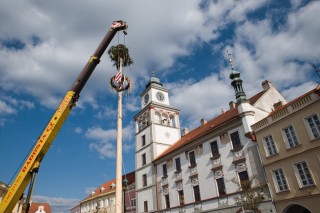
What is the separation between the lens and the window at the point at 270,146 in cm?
2145

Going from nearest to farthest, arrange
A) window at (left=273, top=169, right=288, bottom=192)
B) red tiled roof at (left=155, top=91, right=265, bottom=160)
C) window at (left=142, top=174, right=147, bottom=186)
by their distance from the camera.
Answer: window at (left=273, top=169, right=288, bottom=192)
red tiled roof at (left=155, top=91, right=265, bottom=160)
window at (left=142, top=174, right=147, bottom=186)

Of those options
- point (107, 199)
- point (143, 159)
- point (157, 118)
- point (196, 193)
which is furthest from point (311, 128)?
point (107, 199)

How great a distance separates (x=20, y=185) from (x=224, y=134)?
21.0 meters

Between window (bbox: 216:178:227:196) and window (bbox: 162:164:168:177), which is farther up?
window (bbox: 162:164:168:177)

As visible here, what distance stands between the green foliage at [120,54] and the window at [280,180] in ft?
51.4

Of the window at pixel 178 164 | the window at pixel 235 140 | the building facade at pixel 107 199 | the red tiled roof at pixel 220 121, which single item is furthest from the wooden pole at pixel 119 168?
the building facade at pixel 107 199

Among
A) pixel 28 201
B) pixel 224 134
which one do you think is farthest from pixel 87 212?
pixel 28 201

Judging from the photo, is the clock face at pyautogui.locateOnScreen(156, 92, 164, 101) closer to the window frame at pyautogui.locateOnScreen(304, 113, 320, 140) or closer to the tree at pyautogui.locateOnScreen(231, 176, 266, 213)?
the tree at pyautogui.locateOnScreen(231, 176, 266, 213)

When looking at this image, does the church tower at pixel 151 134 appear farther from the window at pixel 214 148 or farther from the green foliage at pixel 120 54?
the green foliage at pixel 120 54

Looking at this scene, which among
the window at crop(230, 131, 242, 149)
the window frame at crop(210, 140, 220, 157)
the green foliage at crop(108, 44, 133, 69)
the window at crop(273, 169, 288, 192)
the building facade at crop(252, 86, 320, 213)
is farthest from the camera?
the window frame at crop(210, 140, 220, 157)

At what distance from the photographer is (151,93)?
44469 millimetres

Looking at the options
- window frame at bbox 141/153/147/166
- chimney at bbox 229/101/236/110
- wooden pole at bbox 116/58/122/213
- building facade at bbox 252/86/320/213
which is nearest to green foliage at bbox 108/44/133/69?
wooden pole at bbox 116/58/122/213

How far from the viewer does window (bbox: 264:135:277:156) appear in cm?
2145

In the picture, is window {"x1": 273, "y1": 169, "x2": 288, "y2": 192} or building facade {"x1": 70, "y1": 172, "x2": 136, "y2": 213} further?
building facade {"x1": 70, "y1": 172, "x2": 136, "y2": 213}
